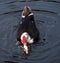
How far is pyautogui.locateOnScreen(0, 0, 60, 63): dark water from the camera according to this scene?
10273 millimetres

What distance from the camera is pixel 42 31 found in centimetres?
1148

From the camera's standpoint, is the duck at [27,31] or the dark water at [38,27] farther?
the duck at [27,31]

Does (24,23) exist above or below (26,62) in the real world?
above

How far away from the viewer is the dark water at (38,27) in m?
10.3

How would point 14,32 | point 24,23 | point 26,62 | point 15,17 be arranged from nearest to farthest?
point 26,62
point 24,23
point 14,32
point 15,17

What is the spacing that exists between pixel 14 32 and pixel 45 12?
5.49 ft

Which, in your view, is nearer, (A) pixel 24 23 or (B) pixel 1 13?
(A) pixel 24 23

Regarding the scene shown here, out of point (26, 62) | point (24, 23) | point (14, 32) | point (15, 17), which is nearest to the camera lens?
point (26, 62)

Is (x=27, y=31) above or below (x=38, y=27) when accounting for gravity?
above

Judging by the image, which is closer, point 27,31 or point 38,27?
point 27,31

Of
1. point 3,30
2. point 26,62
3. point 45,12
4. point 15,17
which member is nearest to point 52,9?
point 45,12

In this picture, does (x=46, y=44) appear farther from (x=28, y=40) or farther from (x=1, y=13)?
(x=1, y=13)

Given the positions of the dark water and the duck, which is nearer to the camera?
the dark water

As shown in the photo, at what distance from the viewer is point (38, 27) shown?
11.8 metres
